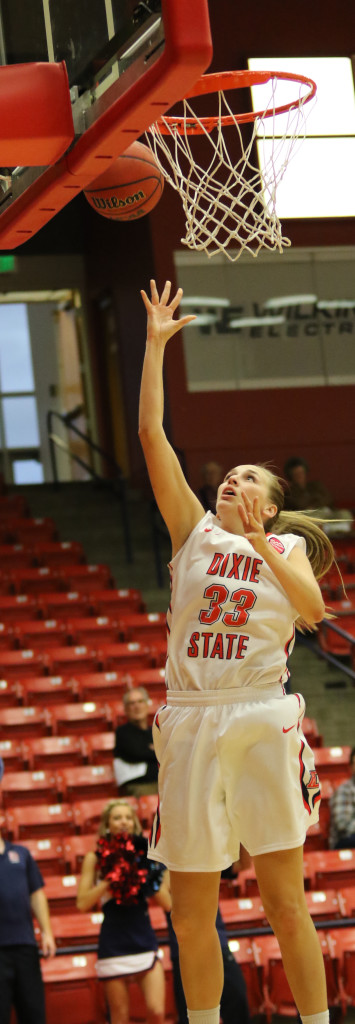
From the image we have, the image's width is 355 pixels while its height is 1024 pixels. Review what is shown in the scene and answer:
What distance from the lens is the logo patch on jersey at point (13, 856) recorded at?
6363 millimetres

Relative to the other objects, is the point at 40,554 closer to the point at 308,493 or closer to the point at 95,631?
the point at 95,631

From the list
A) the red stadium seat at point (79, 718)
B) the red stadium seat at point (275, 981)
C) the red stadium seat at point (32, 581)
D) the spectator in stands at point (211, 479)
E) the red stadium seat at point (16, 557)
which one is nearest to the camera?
the red stadium seat at point (275, 981)

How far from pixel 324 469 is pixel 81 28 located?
11.6 metres

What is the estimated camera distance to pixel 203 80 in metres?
4.64

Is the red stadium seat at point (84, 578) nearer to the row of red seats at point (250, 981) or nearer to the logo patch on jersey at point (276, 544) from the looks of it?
the row of red seats at point (250, 981)

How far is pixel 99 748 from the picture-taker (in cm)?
890

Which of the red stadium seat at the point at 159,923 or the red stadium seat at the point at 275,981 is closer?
the red stadium seat at the point at 275,981

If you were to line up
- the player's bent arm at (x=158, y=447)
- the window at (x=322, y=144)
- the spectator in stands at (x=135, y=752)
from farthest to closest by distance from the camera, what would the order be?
the window at (x=322, y=144) < the spectator in stands at (x=135, y=752) < the player's bent arm at (x=158, y=447)

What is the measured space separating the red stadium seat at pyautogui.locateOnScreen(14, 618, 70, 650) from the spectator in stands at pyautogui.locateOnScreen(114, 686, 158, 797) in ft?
9.55

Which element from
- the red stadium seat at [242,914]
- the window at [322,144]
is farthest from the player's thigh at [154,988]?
the window at [322,144]

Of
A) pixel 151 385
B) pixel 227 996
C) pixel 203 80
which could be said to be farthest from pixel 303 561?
pixel 227 996

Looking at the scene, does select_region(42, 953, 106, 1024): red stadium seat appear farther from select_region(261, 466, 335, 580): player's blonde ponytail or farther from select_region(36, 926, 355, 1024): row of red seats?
select_region(261, 466, 335, 580): player's blonde ponytail

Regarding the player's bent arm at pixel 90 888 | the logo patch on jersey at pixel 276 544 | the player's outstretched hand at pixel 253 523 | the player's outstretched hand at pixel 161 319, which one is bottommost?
the player's bent arm at pixel 90 888

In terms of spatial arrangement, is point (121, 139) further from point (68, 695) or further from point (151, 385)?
point (68, 695)
